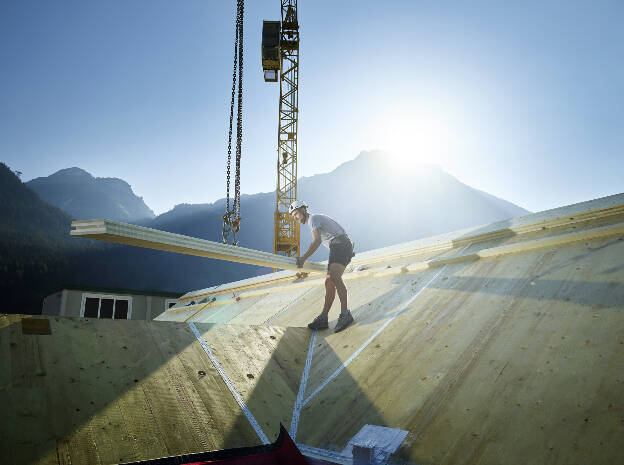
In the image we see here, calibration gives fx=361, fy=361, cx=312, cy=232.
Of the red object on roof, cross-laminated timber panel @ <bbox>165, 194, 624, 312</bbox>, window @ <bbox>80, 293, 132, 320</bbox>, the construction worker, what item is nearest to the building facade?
window @ <bbox>80, 293, 132, 320</bbox>

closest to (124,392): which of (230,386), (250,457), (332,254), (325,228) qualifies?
(230,386)

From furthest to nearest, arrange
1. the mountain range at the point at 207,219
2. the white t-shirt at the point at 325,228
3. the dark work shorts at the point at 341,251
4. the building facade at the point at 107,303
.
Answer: the mountain range at the point at 207,219 → the building facade at the point at 107,303 → the white t-shirt at the point at 325,228 → the dark work shorts at the point at 341,251

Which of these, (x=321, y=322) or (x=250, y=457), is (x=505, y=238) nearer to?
(x=321, y=322)

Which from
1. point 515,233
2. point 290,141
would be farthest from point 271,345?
point 290,141

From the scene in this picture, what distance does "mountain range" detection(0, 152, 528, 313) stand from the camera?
71438 millimetres

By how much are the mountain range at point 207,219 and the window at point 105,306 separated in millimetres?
57863

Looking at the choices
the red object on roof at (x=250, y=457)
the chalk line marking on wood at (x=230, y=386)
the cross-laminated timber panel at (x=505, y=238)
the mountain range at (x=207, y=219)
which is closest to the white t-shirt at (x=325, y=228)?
the cross-laminated timber panel at (x=505, y=238)

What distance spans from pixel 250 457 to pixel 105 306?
15.8 metres

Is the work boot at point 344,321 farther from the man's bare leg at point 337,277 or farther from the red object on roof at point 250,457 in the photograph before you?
the red object on roof at point 250,457

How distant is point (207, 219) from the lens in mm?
132375

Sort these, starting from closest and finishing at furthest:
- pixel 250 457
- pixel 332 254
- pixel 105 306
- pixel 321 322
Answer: pixel 250 457 → pixel 321 322 → pixel 332 254 → pixel 105 306

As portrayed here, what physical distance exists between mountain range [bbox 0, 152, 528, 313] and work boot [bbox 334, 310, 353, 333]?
72.7 meters

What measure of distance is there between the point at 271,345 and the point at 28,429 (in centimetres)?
218

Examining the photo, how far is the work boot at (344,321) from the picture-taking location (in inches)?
169
